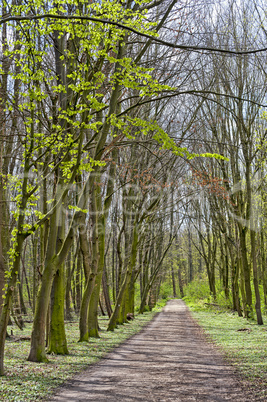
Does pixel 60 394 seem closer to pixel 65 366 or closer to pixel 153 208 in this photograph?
pixel 65 366

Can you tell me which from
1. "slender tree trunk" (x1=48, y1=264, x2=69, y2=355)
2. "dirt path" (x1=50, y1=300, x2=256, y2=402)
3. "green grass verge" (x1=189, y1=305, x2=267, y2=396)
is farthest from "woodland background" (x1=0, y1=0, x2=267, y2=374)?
"green grass verge" (x1=189, y1=305, x2=267, y2=396)

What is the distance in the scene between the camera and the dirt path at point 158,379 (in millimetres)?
5172

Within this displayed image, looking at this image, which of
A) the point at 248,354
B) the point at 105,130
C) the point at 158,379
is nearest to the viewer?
the point at 158,379

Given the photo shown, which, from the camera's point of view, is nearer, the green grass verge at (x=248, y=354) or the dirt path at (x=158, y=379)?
the dirt path at (x=158, y=379)

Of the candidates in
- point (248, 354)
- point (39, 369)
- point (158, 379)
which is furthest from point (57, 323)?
point (248, 354)

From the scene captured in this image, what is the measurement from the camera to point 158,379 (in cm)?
617

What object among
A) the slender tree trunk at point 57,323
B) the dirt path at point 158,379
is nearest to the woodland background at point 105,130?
the slender tree trunk at point 57,323

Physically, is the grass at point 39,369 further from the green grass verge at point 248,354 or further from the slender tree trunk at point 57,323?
the green grass verge at point 248,354

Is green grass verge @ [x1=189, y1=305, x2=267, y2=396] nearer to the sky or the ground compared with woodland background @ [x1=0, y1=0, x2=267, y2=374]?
nearer to the ground

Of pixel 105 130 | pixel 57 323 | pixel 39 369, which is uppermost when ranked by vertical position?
pixel 105 130

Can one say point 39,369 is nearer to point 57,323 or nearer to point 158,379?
point 57,323

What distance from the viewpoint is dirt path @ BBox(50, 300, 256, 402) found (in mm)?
5172

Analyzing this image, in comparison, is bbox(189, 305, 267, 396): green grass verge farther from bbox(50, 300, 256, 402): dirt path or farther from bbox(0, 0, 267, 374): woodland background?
bbox(0, 0, 267, 374): woodland background

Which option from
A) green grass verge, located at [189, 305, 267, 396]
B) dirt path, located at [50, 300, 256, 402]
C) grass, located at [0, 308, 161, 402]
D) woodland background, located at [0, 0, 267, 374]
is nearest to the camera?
dirt path, located at [50, 300, 256, 402]
